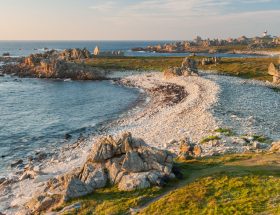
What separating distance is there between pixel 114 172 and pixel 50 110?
4732 centimetres

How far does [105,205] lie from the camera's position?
25297 millimetres

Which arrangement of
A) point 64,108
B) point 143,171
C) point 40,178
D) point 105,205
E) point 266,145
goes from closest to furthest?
point 105,205 → point 143,171 → point 40,178 → point 266,145 → point 64,108

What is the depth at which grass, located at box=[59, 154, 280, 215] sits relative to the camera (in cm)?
2295

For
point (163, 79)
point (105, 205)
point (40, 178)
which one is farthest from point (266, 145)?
point (163, 79)

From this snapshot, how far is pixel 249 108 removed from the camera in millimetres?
56344

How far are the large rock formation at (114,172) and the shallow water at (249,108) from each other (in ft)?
57.4

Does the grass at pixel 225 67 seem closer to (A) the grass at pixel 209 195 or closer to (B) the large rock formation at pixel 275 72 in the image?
(B) the large rock formation at pixel 275 72

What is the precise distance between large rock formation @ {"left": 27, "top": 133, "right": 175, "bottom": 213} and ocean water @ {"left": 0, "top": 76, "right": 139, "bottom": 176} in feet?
46.8

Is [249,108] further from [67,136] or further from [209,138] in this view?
[67,136]

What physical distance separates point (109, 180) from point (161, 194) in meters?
4.59

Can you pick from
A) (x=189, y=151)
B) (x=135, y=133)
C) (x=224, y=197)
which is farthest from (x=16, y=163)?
(x=224, y=197)

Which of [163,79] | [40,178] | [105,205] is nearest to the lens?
[105,205]

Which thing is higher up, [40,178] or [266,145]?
[266,145]

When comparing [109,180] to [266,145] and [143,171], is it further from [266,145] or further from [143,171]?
[266,145]
